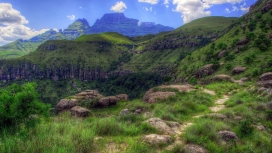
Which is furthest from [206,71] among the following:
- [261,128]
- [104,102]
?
[261,128]

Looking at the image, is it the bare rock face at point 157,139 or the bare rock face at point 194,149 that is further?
the bare rock face at point 157,139

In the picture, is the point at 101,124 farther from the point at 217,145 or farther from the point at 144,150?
the point at 217,145

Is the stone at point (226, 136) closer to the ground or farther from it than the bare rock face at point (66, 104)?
farther from it

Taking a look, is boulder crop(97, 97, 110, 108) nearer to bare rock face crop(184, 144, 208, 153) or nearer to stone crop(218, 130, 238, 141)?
stone crop(218, 130, 238, 141)

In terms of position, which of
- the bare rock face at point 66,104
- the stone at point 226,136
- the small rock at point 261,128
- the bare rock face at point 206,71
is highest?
the bare rock face at point 206,71

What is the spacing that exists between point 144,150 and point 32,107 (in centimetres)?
451

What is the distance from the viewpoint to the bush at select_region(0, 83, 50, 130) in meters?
5.91

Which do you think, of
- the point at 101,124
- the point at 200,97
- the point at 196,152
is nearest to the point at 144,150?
the point at 196,152

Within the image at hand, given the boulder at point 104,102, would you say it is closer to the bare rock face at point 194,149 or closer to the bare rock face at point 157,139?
the bare rock face at point 157,139

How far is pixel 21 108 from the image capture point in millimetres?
6098

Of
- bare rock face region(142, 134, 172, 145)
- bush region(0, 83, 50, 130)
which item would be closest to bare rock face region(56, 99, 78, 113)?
bush region(0, 83, 50, 130)

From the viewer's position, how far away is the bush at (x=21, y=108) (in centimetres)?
591

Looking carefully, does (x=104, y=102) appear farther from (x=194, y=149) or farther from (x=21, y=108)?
(x=194, y=149)

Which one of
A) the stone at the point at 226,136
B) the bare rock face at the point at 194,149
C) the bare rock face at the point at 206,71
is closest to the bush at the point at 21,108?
the bare rock face at the point at 194,149
